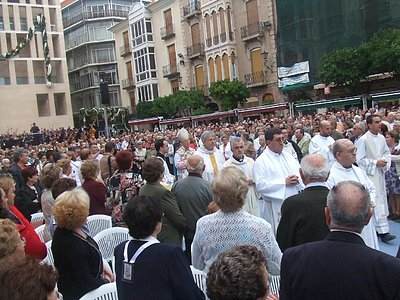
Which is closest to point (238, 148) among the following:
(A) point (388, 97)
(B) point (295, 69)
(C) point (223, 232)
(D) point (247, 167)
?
(D) point (247, 167)

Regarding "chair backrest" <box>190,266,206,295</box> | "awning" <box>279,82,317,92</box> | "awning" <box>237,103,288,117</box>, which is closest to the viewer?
"chair backrest" <box>190,266,206,295</box>

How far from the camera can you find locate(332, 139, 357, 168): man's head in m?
5.39

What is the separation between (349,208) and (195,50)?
1538 inches

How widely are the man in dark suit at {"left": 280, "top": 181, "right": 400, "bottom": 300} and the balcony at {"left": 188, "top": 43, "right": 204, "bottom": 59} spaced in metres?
38.4

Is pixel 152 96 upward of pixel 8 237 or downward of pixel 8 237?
upward

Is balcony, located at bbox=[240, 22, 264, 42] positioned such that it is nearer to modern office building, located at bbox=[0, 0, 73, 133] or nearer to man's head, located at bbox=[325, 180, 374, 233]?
modern office building, located at bbox=[0, 0, 73, 133]

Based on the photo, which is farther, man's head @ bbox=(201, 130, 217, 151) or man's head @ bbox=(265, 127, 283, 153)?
man's head @ bbox=(201, 130, 217, 151)

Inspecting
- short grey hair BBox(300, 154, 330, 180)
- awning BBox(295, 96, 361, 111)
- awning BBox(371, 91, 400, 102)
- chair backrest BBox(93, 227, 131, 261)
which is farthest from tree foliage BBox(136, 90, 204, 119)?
short grey hair BBox(300, 154, 330, 180)

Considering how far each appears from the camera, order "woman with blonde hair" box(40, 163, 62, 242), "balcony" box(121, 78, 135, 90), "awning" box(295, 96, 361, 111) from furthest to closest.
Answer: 1. "balcony" box(121, 78, 135, 90)
2. "awning" box(295, 96, 361, 111)
3. "woman with blonde hair" box(40, 163, 62, 242)

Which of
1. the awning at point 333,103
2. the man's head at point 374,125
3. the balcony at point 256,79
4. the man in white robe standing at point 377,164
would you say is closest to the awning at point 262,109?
the awning at point 333,103

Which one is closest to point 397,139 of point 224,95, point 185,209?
point 185,209

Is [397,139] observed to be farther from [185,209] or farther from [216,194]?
[216,194]

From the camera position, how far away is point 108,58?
56375 millimetres

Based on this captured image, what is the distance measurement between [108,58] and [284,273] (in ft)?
184
